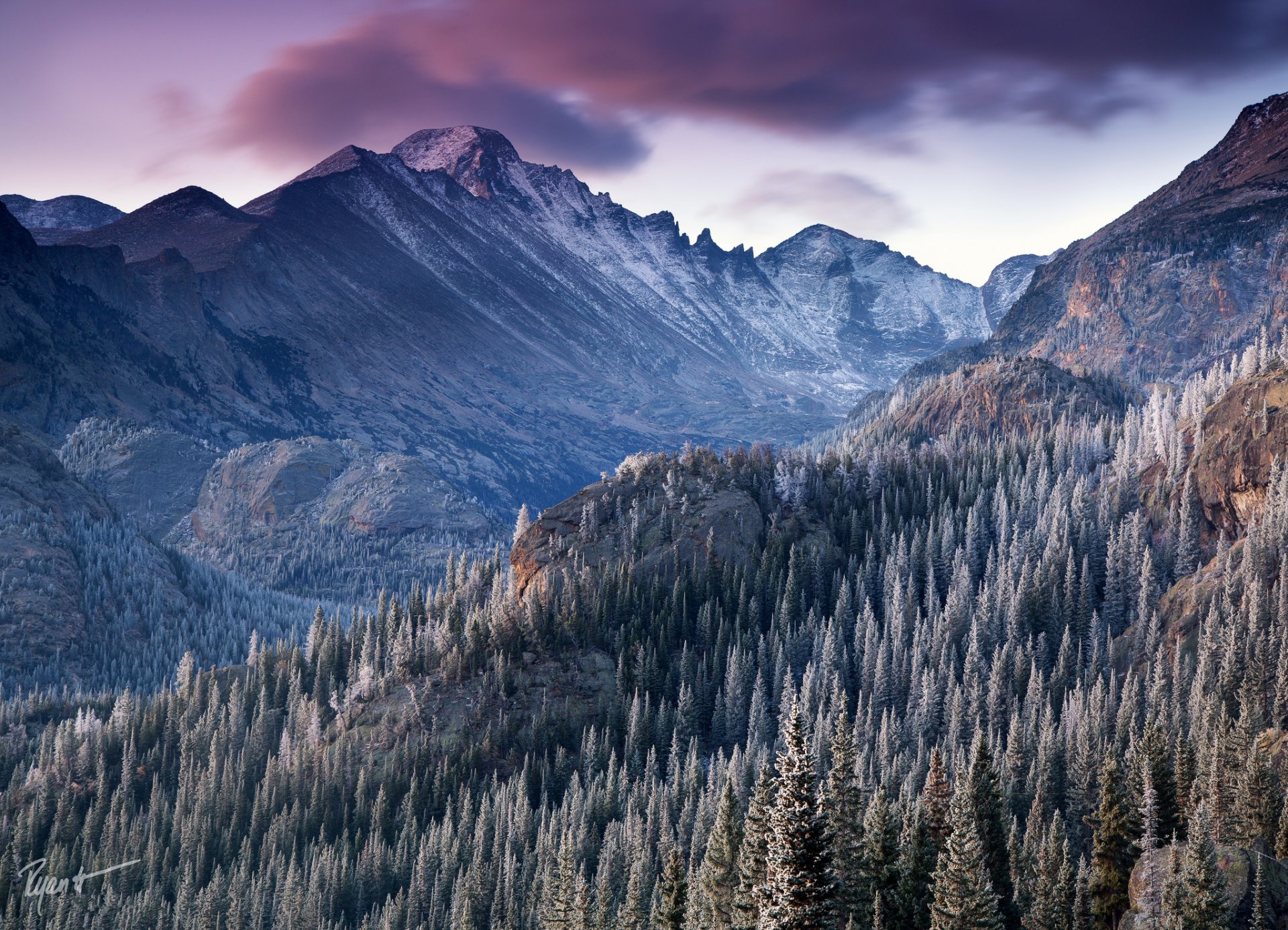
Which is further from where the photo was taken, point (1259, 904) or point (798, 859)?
→ point (1259, 904)

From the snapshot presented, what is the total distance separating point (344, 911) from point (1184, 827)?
119369mm

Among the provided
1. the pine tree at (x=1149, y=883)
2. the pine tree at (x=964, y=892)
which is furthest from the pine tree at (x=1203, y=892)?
the pine tree at (x=964, y=892)

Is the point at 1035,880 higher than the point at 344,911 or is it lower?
higher

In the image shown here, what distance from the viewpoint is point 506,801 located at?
18300 cm

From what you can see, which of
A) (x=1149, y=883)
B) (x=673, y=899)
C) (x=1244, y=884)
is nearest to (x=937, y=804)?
(x=1149, y=883)

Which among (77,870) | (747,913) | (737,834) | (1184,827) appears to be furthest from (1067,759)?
(77,870)

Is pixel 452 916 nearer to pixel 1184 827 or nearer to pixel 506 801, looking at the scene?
pixel 506 801

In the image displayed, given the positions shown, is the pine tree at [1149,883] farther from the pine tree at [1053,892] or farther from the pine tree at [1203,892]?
the pine tree at [1053,892]

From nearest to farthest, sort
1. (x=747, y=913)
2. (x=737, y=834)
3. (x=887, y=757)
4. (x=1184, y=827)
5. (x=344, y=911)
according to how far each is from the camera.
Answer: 1. (x=747, y=913)
2. (x=737, y=834)
3. (x=1184, y=827)
4. (x=344, y=911)
5. (x=887, y=757)
